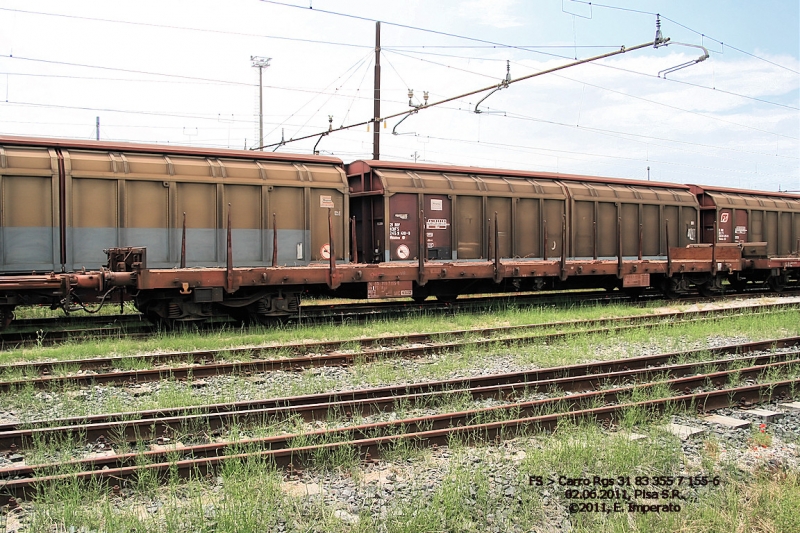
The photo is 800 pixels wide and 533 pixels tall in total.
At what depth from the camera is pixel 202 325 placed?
1198cm

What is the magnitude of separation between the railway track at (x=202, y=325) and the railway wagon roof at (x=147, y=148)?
329cm

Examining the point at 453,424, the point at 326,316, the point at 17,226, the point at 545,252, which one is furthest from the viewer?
the point at 545,252

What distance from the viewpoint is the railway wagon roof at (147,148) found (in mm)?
10758

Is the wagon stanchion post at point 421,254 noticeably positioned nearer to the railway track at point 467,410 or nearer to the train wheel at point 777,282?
the railway track at point 467,410

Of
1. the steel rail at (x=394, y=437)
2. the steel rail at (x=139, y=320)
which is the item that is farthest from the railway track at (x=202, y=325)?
the steel rail at (x=394, y=437)

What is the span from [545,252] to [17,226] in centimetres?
1132

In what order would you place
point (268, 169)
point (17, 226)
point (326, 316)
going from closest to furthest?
point (17, 226), point (268, 169), point (326, 316)

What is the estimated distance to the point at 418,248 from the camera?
14141mm

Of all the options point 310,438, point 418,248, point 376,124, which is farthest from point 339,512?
point 376,124

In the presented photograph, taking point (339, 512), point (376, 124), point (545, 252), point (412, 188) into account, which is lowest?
point (339, 512)

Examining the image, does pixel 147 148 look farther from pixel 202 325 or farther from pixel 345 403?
pixel 345 403

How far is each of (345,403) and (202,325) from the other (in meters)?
6.42

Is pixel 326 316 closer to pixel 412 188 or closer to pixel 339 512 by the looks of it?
pixel 412 188

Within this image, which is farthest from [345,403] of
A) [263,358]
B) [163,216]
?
[163,216]
